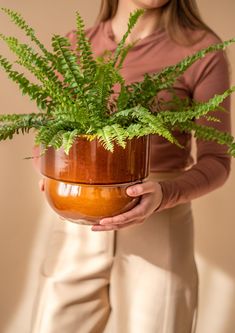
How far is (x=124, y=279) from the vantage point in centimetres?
115

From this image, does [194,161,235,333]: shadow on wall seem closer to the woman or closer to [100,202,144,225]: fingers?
the woman

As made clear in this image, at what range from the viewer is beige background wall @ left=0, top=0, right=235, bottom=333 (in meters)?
1.56

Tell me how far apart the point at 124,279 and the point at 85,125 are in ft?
1.59

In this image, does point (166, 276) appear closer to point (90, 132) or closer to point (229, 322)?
point (90, 132)

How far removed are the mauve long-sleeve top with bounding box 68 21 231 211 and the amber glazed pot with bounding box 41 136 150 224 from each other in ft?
0.62

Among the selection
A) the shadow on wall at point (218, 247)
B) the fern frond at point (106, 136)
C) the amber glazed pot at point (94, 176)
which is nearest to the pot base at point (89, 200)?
the amber glazed pot at point (94, 176)

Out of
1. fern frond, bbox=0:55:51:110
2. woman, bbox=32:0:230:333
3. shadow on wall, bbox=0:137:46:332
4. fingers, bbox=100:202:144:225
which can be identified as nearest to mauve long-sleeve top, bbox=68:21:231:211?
woman, bbox=32:0:230:333

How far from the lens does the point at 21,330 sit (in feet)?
5.58

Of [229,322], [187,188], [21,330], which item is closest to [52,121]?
[187,188]

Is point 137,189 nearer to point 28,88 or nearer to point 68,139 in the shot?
point 68,139

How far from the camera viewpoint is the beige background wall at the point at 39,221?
156cm

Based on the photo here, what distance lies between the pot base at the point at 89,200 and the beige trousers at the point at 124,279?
0.23 meters

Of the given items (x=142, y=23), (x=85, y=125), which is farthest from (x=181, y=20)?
(x=85, y=125)

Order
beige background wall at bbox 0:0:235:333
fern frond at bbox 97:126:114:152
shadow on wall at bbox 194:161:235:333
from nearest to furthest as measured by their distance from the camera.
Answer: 1. fern frond at bbox 97:126:114:152
2. beige background wall at bbox 0:0:235:333
3. shadow on wall at bbox 194:161:235:333
